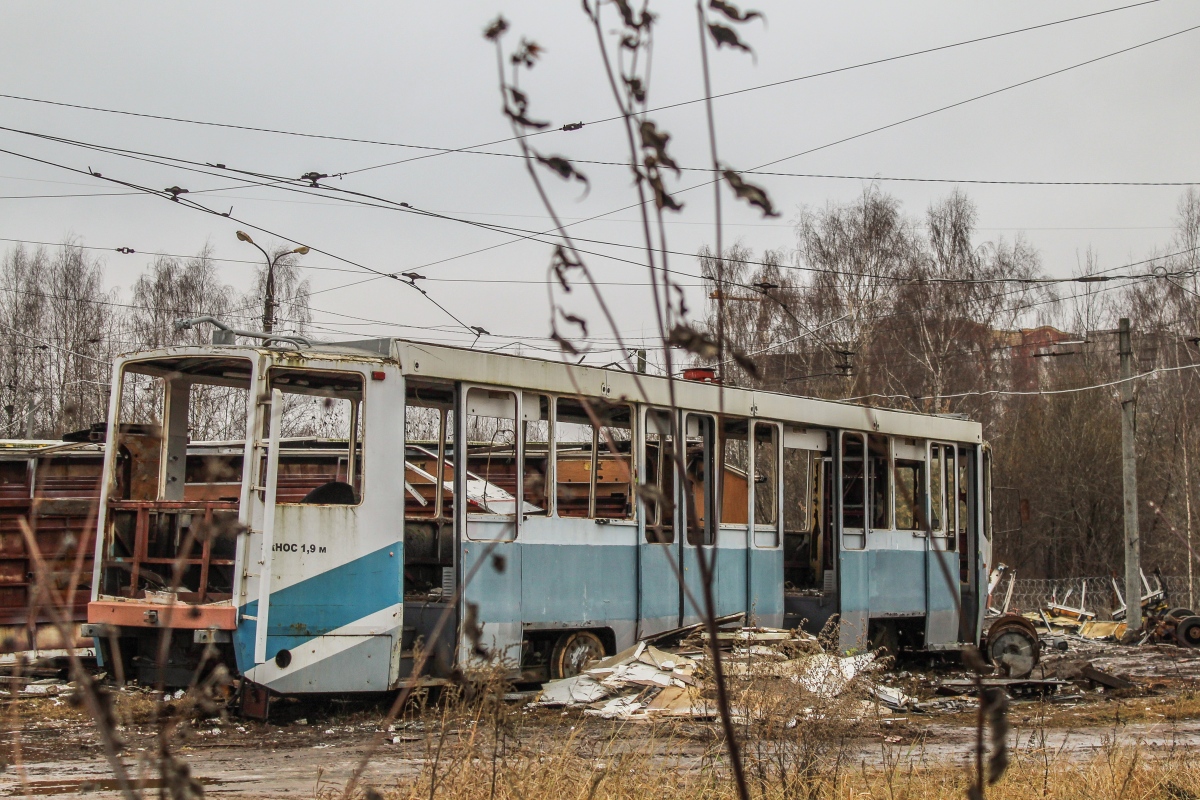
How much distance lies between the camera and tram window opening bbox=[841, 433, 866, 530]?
14.5 metres

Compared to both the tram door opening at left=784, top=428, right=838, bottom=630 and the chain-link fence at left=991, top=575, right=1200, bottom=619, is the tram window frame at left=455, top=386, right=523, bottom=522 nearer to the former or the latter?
the tram door opening at left=784, top=428, right=838, bottom=630

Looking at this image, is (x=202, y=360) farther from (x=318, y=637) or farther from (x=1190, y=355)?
(x=1190, y=355)

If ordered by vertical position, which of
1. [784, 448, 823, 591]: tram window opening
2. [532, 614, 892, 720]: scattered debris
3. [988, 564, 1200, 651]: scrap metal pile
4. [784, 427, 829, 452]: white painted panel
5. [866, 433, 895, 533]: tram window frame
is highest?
[784, 427, 829, 452]: white painted panel

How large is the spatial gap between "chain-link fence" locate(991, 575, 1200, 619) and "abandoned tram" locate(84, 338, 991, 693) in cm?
2394

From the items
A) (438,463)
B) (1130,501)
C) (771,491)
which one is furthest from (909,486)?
(1130,501)

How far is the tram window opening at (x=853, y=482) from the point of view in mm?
14484

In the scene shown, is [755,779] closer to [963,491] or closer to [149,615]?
[149,615]

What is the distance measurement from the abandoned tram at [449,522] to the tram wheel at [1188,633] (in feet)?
32.5

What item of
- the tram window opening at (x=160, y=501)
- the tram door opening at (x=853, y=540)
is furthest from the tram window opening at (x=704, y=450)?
the tram window opening at (x=160, y=501)

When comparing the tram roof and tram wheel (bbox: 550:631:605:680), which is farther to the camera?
tram wheel (bbox: 550:631:605:680)

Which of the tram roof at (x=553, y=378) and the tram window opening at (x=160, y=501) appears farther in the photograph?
the tram roof at (x=553, y=378)

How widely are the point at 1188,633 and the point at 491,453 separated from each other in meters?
16.6

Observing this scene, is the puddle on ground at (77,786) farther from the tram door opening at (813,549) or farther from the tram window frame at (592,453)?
the tram door opening at (813,549)

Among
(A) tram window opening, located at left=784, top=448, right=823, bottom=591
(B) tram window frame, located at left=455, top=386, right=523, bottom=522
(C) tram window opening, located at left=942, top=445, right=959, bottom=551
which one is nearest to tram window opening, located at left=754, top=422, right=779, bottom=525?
(A) tram window opening, located at left=784, top=448, right=823, bottom=591
